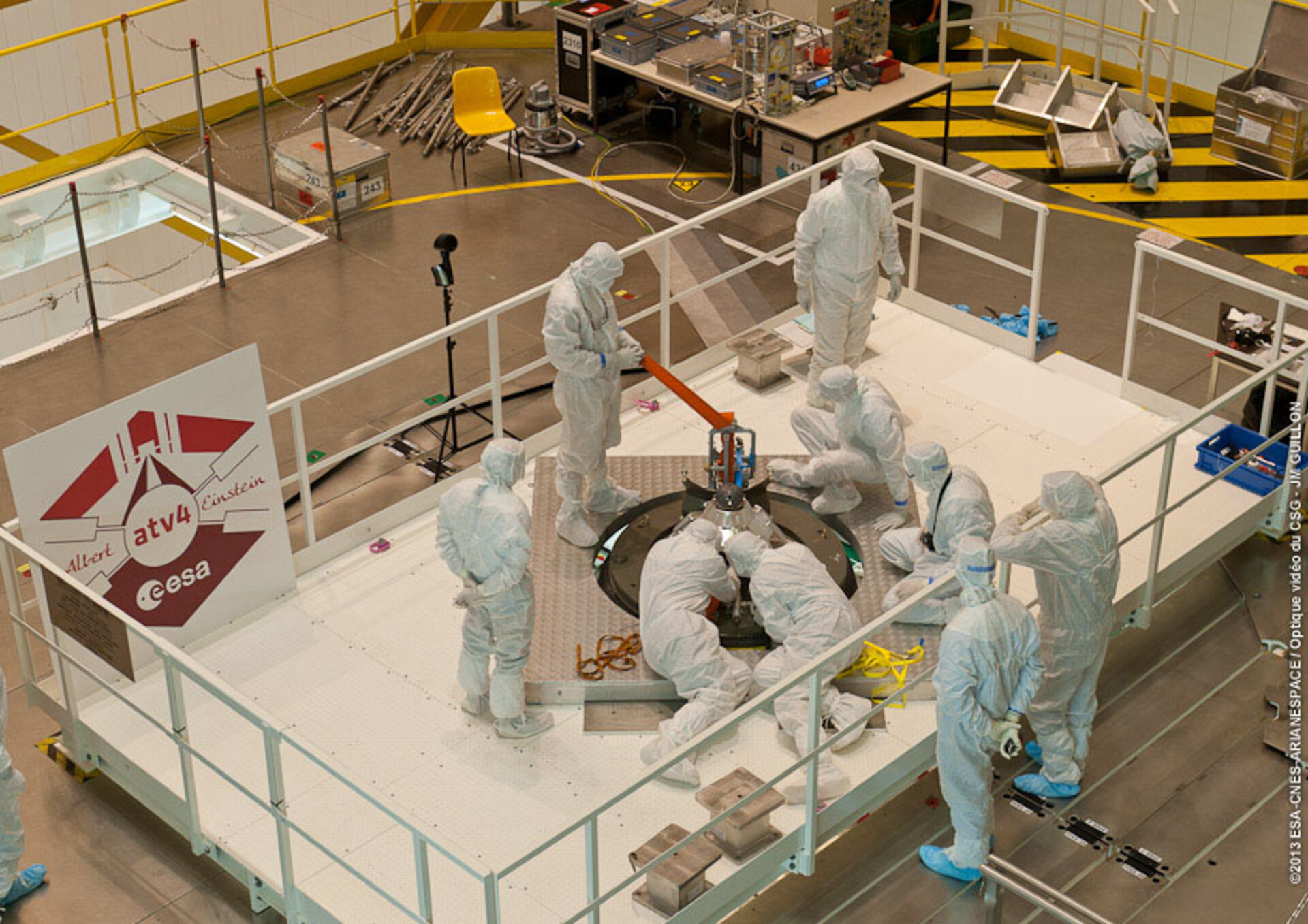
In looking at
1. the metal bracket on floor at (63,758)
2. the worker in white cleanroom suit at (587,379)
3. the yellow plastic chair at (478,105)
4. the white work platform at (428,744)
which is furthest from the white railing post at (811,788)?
the yellow plastic chair at (478,105)

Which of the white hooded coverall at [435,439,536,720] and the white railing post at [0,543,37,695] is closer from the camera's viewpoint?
the white hooded coverall at [435,439,536,720]

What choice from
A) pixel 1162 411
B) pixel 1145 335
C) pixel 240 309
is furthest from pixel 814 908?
pixel 240 309

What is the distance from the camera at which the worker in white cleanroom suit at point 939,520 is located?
1013 cm

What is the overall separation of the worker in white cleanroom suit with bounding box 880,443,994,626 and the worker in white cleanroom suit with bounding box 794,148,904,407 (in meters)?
1.81

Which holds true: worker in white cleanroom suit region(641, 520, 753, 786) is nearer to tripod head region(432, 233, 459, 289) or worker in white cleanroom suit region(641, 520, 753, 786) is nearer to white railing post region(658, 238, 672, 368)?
white railing post region(658, 238, 672, 368)

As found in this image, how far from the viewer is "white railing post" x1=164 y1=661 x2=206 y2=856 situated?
362 inches

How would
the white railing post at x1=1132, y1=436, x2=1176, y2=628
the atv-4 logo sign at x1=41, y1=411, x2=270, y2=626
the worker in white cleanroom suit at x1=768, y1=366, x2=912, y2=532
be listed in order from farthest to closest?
the worker in white cleanroom suit at x1=768, y1=366, x2=912, y2=532 < the white railing post at x1=1132, y1=436, x2=1176, y2=628 < the atv-4 logo sign at x1=41, y1=411, x2=270, y2=626

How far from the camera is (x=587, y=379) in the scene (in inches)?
428

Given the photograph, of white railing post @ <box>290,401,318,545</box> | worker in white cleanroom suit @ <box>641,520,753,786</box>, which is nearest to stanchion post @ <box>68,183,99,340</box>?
white railing post @ <box>290,401,318,545</box>

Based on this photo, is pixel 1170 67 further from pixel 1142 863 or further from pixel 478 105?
pixel 1142 863

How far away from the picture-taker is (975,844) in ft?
31.4

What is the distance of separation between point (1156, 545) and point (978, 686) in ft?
6.99

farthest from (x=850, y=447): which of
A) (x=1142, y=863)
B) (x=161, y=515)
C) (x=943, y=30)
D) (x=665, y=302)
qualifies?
(x=943, y=30)

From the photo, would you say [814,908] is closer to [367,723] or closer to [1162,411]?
[367,723]
